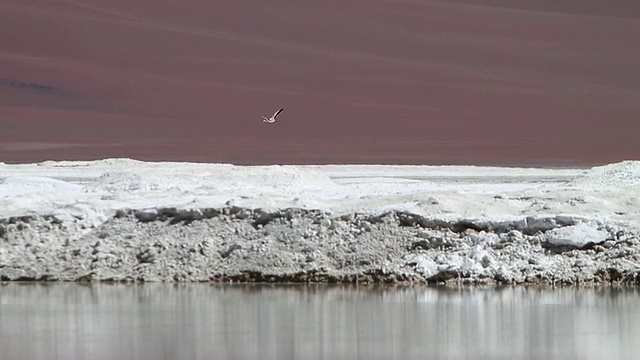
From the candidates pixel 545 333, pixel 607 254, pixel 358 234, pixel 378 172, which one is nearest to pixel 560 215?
pixel 607 254

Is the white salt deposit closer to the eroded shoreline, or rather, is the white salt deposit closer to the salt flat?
the salt flat

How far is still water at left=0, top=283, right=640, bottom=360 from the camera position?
1179 cm

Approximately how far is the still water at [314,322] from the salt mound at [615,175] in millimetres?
11393

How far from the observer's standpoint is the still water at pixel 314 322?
464 inches

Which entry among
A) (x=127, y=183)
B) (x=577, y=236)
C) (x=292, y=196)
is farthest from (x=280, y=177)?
(x=577, y=236)

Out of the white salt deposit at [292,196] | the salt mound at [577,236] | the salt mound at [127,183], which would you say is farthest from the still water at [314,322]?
the salt mound at [127,183]

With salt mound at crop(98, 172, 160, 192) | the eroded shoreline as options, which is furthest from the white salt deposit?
the eroded shoreline

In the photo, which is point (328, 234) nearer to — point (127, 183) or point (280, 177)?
point (127, 183)

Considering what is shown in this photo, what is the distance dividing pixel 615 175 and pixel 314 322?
18.2 m

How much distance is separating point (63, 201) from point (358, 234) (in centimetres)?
585

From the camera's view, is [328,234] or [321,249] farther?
[328,234]

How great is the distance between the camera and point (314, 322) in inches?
550

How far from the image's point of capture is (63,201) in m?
22.1

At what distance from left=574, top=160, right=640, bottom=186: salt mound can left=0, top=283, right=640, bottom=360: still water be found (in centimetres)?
1139
